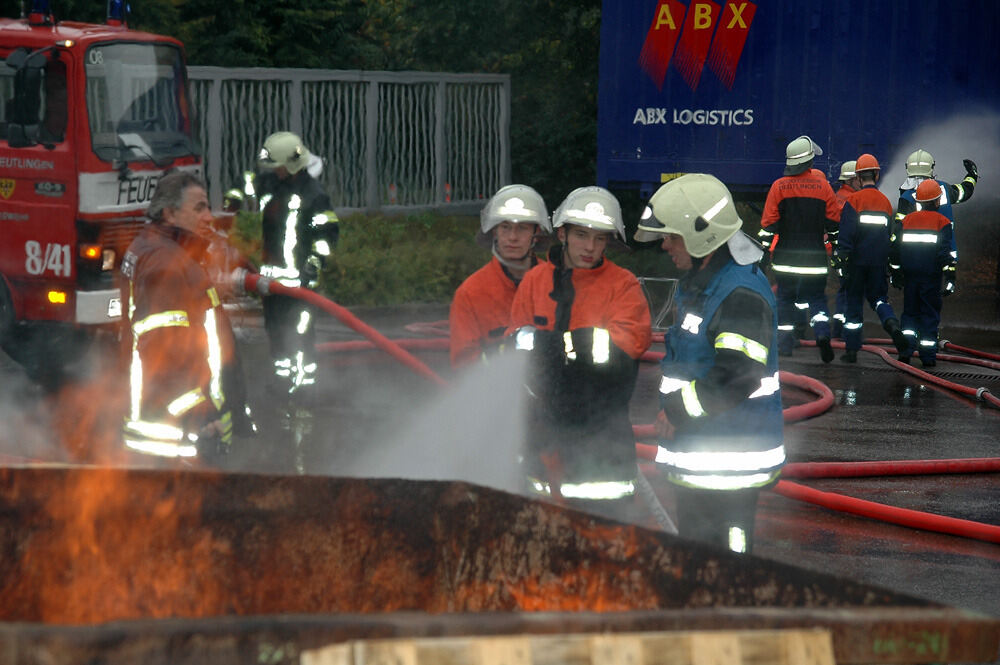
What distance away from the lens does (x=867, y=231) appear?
1148 centimetres

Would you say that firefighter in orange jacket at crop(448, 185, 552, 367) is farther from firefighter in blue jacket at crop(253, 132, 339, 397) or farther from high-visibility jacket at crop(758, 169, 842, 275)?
high-visibility jacket at crop(758, 169, 842, 275)

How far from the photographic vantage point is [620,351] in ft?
14.4

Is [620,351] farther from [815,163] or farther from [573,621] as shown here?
[815,163]

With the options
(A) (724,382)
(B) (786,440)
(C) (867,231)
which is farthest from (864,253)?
(A) (724,382)

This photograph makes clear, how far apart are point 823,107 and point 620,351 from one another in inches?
464

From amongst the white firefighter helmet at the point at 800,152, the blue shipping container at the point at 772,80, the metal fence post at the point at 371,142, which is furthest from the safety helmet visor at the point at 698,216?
the metal fence post at the point at 371,142

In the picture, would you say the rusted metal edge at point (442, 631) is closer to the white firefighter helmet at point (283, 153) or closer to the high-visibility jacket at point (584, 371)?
the high-visibility jacket at point (584, 371)

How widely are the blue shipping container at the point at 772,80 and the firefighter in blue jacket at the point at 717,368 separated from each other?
11568mm

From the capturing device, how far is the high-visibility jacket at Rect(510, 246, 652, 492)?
4.39 meters

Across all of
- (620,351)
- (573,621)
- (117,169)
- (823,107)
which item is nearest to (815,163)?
(823,107)

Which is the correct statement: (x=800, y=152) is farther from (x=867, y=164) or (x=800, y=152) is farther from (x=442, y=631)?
(x=442, y=631)

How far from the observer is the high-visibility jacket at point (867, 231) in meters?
11.4

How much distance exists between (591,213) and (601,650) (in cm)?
215

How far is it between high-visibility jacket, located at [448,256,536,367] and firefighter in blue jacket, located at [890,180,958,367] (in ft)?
23.9
